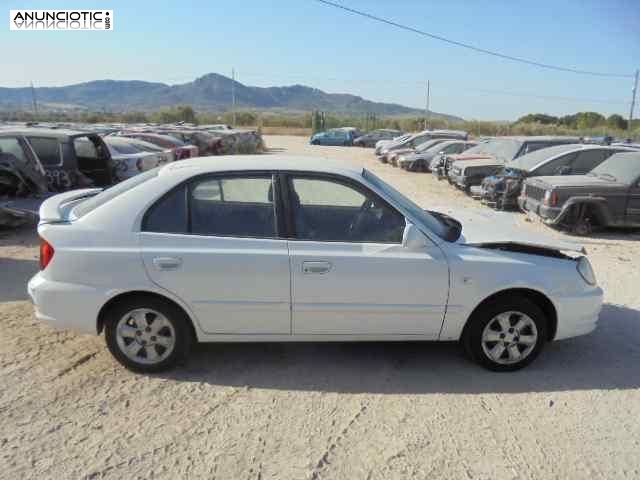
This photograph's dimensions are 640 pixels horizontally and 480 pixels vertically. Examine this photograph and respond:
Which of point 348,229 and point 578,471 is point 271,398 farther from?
point 578,471

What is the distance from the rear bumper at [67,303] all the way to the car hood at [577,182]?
841 cm

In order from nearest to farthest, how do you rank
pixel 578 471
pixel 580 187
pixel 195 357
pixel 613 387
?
1. pixel 578 471
2. pixel 613 387
3. pixel 195 357
4. pixel 580 187

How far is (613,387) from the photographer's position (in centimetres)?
371

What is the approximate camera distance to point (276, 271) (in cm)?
346

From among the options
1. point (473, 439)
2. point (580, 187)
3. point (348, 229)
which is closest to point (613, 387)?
point (473, 439)

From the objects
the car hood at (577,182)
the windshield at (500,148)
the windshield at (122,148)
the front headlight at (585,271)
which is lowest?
the front headlight at (585,271)

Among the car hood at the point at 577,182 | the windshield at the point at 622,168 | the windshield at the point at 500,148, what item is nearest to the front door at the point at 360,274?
the car hood at the point at 577,182

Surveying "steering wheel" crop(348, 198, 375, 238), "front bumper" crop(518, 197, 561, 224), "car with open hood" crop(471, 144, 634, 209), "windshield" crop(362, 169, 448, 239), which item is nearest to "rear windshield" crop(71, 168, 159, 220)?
"steering wheel" crop(348, 198, 375, 238)

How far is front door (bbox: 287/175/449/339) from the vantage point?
3.49 meters

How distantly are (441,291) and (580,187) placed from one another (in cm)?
680

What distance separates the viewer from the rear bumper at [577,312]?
3.78m

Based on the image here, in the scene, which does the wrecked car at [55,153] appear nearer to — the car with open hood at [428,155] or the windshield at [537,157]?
the windshield at [537,157]

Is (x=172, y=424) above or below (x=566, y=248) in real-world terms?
below

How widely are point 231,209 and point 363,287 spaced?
Result: 3.83 ft
